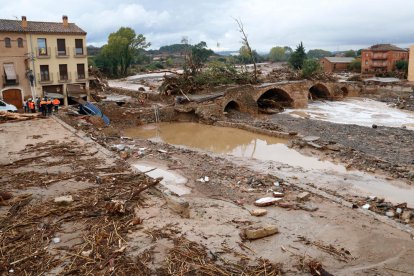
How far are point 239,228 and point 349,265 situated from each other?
1898 millimetres

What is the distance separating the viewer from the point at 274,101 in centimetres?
3039

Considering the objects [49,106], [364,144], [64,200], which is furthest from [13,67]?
[364,144]

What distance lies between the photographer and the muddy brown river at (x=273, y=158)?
11.0 m

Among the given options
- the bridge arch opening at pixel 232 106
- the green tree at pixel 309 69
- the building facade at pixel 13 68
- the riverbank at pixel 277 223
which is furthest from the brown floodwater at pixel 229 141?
the green tree at pixel 309 69

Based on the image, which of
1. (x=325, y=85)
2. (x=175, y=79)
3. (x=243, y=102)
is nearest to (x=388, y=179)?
(x=243, y=102)

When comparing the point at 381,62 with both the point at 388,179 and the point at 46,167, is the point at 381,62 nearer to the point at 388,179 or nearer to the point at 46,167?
the point at 388,179

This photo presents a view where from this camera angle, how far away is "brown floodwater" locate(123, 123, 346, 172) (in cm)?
1449

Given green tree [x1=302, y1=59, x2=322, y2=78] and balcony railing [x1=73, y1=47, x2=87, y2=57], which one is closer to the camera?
balcony railing [x1=73, y1=47, x2=87, y2=57]

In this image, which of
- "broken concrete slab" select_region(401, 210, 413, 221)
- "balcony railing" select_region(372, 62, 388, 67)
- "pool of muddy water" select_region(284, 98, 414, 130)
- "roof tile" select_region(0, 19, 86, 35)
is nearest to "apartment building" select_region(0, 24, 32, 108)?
"roof tile" select_region(0, 19, 86, 35)

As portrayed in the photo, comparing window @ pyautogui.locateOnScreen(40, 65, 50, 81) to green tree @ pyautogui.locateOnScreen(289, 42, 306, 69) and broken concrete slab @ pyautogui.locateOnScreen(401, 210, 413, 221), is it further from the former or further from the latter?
green tree @ pyautogui.locateOnScreen(289, 42, 306, 69)

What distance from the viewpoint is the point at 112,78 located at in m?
55.5

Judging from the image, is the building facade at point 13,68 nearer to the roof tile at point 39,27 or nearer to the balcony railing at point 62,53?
the roof tile at point 39,27

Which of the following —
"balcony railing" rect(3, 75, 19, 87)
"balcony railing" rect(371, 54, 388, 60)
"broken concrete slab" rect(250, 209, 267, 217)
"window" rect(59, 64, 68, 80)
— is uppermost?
"balcony railing" rect(371, 54, 388, 60)

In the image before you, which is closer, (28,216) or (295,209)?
(28,216)
